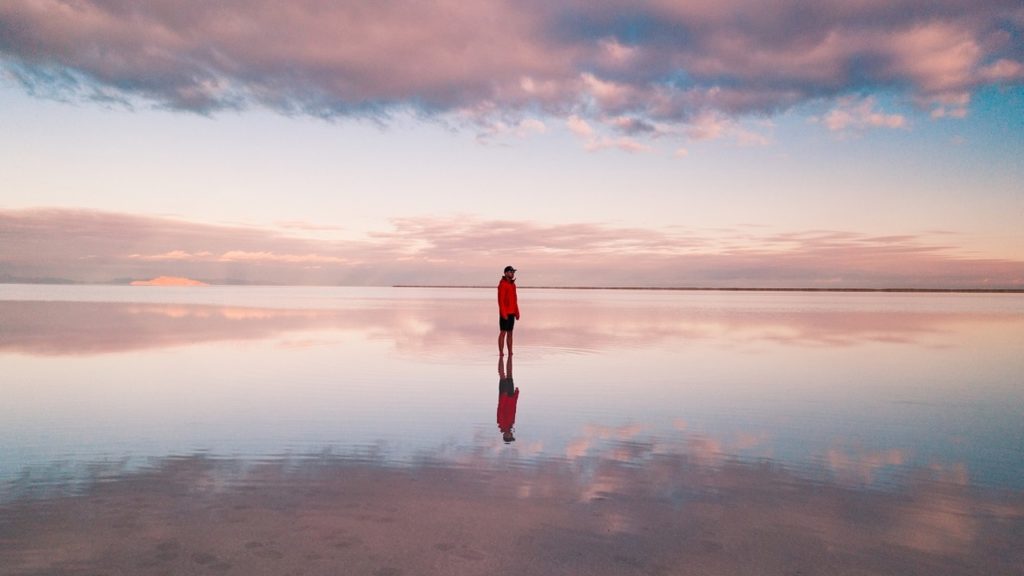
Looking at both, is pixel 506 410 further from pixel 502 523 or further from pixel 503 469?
pixel 502 523

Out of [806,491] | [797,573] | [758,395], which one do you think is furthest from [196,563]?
[758,395]

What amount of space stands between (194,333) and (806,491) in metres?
24.9

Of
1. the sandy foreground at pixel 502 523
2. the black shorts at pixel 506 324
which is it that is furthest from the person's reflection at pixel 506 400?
the sandy foreground at pixel 502 523

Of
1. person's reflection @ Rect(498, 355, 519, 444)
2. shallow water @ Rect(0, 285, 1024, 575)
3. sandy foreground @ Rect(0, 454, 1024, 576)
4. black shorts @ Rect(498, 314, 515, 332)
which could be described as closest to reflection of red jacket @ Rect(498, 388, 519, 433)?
person's reflection @ Rect(498, 355, 519, 444)

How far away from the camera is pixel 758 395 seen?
12977mm

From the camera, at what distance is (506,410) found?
11.1 metres

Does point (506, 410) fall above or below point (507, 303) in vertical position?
below

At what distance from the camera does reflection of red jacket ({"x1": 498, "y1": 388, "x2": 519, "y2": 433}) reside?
9.96 meters

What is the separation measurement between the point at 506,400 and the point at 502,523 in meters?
6.33

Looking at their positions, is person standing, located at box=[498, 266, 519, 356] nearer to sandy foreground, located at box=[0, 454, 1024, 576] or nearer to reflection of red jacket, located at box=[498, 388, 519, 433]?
reflection of red jacket, located at box=[498, 388, 519, 433]

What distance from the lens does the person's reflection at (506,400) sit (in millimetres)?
9641

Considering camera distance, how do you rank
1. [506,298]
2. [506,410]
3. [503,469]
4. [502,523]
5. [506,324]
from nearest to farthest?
1. [502,523]
2. [503,469]
3. [506,410]
4. [506,324]
5. [506,298]

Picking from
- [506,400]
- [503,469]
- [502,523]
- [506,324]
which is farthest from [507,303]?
[502,523]

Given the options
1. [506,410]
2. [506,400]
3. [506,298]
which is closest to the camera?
[506,410]
